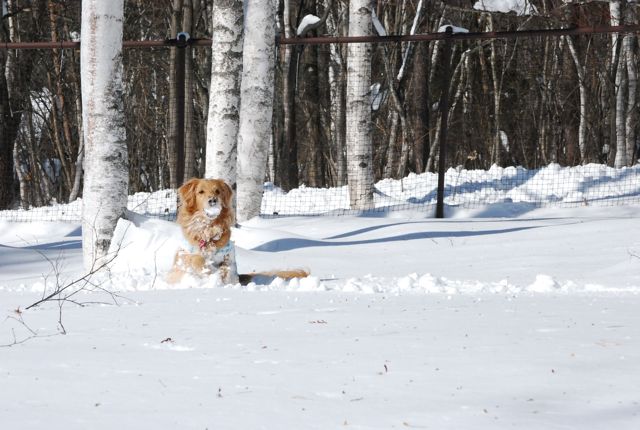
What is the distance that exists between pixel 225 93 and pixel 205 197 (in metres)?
2.86

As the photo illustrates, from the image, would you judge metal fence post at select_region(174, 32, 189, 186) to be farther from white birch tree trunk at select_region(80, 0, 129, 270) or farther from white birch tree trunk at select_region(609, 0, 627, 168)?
white birch tree trunk at select_region(609, 0, 627, 168)

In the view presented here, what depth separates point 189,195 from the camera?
702 cm

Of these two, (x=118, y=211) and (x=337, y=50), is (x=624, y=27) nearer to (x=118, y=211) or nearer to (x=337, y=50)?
(x=118, y=211)

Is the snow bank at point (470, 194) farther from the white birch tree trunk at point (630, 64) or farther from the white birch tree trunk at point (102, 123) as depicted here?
the white birch tree trunk at point (102, 123)

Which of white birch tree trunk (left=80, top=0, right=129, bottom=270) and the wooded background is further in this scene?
the wooded background

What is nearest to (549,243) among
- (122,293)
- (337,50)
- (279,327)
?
(122,293)

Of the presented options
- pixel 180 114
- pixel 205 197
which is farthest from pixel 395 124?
pixel 205 197

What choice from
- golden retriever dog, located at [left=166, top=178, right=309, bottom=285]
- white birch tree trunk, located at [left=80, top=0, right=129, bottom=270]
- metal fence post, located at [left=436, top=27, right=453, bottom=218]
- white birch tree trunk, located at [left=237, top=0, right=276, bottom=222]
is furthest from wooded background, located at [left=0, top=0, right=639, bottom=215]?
golden retriever dog, located at [left=166, top=178, right=309, bottom=285]

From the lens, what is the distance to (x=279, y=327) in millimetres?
4059

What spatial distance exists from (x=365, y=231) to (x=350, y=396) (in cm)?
724

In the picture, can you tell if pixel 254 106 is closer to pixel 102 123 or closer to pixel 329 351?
pixel 102 123

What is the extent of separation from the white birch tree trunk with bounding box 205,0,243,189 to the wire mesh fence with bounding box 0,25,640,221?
3.31 ft

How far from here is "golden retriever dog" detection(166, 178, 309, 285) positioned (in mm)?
6672

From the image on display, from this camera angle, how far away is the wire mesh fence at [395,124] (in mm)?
13070
